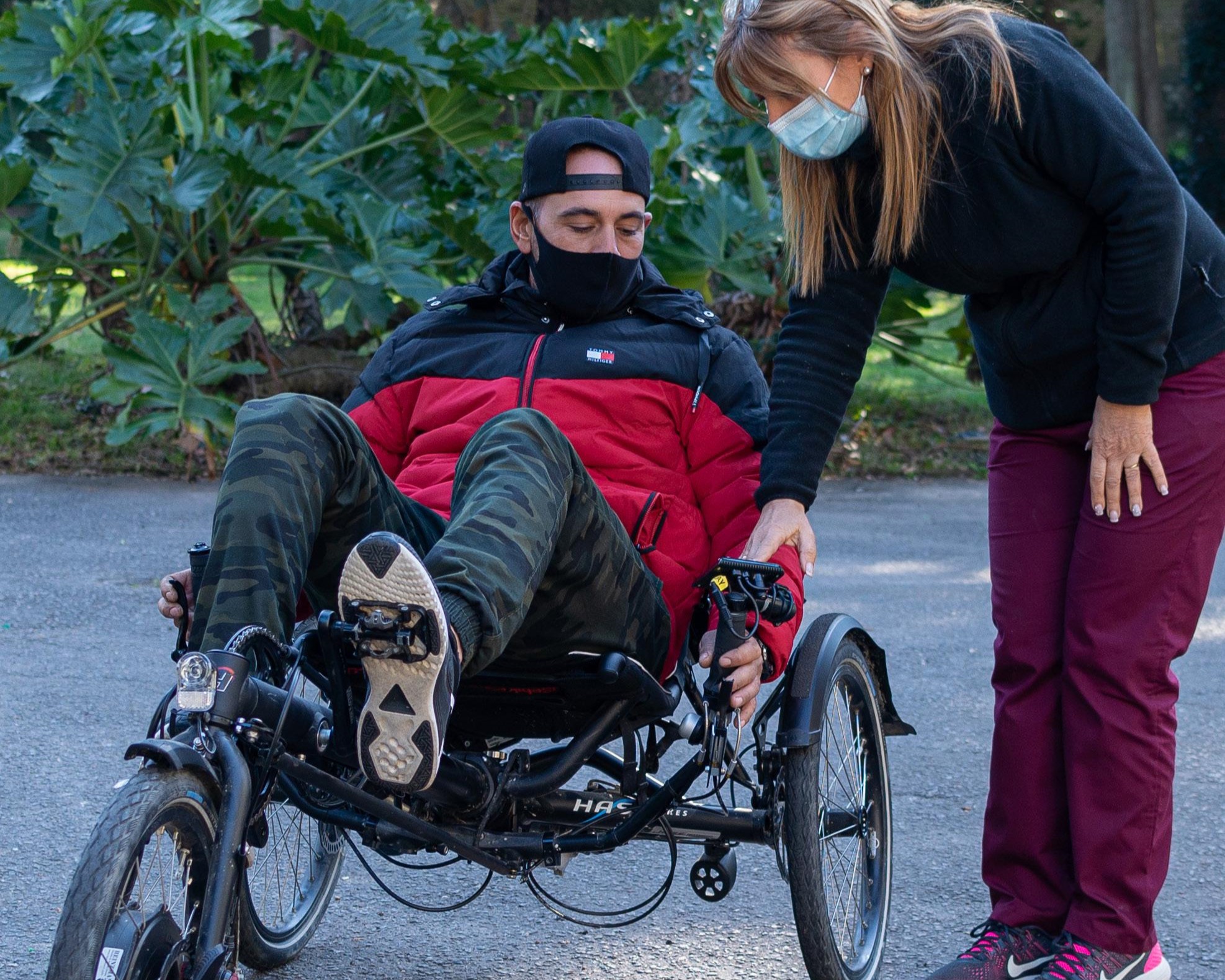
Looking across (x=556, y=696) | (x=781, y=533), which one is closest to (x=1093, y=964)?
(x=781, y=533)

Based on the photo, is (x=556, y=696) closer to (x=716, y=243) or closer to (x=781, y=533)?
(x=781, y=533)

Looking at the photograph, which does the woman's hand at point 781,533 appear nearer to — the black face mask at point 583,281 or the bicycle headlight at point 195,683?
the black face mask at point 583,281

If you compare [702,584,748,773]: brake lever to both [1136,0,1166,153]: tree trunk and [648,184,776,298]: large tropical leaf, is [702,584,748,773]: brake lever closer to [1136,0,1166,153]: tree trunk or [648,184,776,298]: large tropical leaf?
[648,184,776,298]: large tropical leaf

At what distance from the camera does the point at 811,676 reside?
104 inches

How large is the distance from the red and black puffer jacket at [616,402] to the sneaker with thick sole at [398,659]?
80cm

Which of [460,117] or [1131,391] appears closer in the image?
[1131,391]

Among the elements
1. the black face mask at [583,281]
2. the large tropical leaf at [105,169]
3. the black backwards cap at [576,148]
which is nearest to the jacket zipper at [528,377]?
the black face mask at [583,281]

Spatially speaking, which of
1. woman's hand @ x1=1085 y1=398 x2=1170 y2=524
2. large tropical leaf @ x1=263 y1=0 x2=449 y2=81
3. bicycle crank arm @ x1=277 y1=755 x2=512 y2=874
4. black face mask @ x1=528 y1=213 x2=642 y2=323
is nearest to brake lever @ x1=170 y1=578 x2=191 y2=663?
bicycle crank arm @ x1=277 y1=755 x2=512 y2=874

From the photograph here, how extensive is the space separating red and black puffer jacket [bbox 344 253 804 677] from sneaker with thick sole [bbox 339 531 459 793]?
801mm

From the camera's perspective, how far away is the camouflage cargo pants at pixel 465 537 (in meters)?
2.25

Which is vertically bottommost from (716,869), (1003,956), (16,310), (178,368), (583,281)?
(1003,956)

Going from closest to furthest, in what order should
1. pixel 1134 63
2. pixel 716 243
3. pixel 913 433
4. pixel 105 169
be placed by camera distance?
1. pixel 105 169
2. pixel 716 243
3. pixel 913 433
4. pixel 1134 63

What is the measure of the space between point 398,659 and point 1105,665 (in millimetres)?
1293

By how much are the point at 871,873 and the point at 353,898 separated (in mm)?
1128
